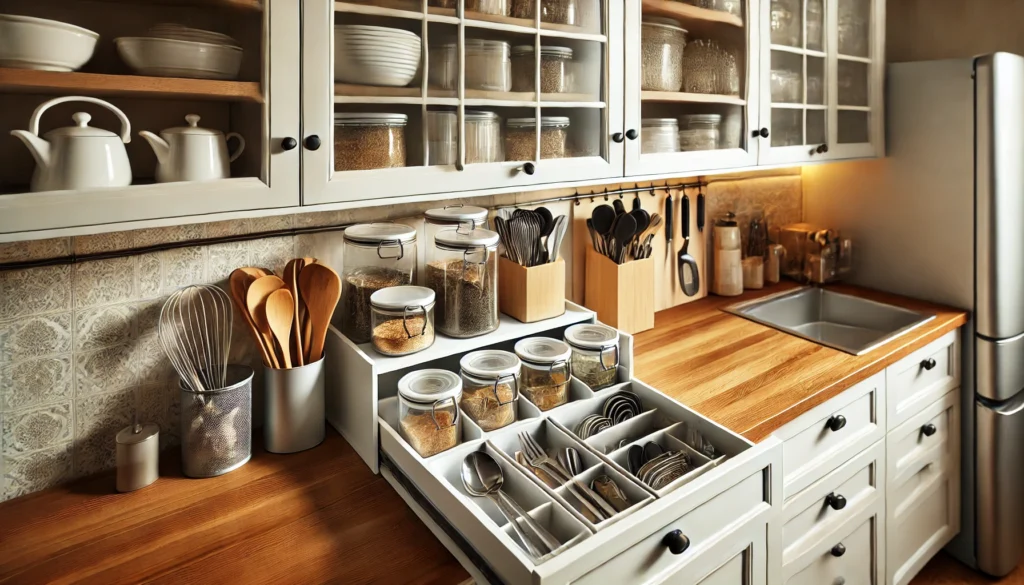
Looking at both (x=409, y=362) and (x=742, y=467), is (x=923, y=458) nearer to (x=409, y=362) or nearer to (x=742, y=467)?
(x=742, y=467)

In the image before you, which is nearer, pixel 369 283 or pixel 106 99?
pixel 106 99

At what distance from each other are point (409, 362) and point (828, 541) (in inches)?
45.2

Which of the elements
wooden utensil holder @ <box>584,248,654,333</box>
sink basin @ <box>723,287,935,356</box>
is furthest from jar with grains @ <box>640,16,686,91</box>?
sink basin @ <box>723,287,935,356</box>

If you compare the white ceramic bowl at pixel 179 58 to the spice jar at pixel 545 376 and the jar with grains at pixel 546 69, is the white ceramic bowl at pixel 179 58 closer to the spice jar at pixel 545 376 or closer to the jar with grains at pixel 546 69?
the jar with grains at pixel 546 69

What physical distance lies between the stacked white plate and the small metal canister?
2.48ft

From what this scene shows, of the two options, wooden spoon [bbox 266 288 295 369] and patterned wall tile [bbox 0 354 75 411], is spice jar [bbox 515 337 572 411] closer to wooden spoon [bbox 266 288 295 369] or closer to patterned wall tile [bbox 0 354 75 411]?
wooden spoon [bbox 266 288 295 369]

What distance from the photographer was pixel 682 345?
1.78 metres

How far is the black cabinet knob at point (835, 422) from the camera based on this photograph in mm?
1511

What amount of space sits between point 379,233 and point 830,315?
1.78 metres

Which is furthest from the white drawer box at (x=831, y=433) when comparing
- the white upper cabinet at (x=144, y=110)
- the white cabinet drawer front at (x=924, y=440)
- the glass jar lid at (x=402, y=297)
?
the white upper cabinet at (x=144, y=110)

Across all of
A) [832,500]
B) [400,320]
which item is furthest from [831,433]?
[400,320]

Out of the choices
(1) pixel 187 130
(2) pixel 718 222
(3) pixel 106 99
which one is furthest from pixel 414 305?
(2) pixel 718 222

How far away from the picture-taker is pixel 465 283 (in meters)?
1.36

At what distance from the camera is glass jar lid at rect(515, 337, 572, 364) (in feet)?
4.30
